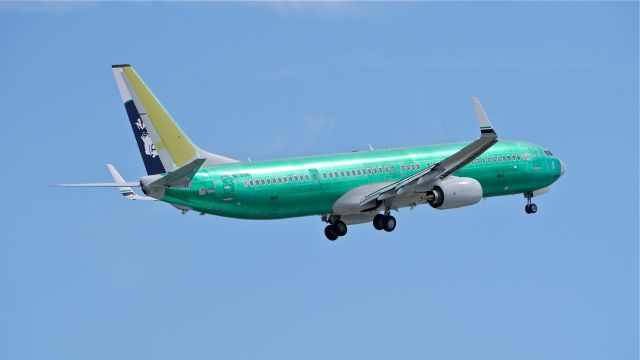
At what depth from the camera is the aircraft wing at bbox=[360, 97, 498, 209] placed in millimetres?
91000

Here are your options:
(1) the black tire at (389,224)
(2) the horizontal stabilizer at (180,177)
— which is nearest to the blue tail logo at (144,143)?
(2) the horizontal stabilizer at (180,177)

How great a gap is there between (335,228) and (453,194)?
8.08 metres

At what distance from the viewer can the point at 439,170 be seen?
311ft

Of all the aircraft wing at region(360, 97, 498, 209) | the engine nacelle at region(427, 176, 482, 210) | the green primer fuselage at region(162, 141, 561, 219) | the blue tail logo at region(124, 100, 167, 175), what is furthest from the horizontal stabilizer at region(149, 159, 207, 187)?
the engine nacelle at region(427, 176, 482, 210)

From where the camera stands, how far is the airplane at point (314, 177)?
90.6m

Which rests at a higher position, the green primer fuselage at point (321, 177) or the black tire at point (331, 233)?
the green primer fuselage at point (321, 177)

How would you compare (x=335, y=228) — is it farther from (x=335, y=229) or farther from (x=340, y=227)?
(x=340, y=227)

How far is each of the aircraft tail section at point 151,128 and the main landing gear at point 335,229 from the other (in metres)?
11.2

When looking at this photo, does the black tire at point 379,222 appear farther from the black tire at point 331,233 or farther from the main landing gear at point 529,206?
the main landing gear at point 529,206

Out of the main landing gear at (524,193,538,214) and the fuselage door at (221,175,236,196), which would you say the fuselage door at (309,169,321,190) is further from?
the main landing gear at (524,193,538,214)

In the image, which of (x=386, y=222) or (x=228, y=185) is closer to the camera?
(x=228, y=185)

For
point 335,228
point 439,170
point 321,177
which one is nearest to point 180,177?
point 321,177

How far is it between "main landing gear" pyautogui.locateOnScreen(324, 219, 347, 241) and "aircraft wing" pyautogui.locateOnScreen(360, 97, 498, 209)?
3.69 m

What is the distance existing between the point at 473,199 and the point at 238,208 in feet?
46.8
